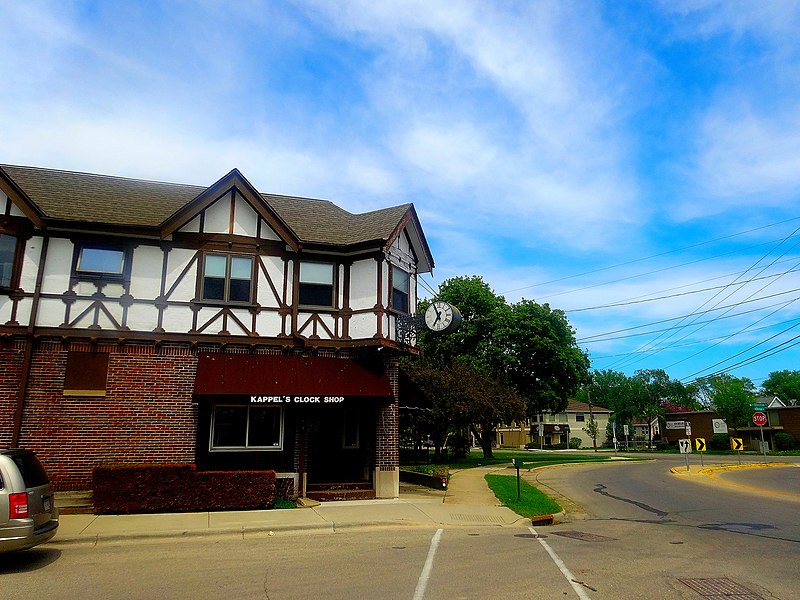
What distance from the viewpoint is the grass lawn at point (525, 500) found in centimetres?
1495

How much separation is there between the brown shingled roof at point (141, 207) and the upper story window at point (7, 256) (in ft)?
3.60

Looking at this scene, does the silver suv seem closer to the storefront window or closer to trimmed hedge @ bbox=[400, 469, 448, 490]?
the storefront window

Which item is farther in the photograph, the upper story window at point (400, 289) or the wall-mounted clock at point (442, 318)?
the upper story window at point (400, 289)

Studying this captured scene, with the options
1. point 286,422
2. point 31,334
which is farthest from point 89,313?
point 286,422

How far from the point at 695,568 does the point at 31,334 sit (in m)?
15.2

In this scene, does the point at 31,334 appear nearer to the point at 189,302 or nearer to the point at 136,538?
the point at 189,302

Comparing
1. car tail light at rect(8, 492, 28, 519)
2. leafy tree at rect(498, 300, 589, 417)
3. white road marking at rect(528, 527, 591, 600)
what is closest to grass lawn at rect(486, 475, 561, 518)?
white road marking at rect(528, 527, 591, 600)

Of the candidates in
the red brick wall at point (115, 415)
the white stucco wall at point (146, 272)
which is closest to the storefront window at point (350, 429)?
the red brick wall at point (115, 415)

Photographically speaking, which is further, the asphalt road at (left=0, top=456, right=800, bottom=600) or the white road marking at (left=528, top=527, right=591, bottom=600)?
the asphalt road at (left=0, top=456, right=800, bottom=600)

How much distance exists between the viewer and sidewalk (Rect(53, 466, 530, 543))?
11.4 meters

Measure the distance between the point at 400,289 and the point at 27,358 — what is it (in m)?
10.3

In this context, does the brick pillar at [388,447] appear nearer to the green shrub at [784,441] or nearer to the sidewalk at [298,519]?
the sidewalk at [298,519]

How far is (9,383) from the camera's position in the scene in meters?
14.7

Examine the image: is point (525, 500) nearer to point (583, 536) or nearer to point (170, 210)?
point (583, 536)
